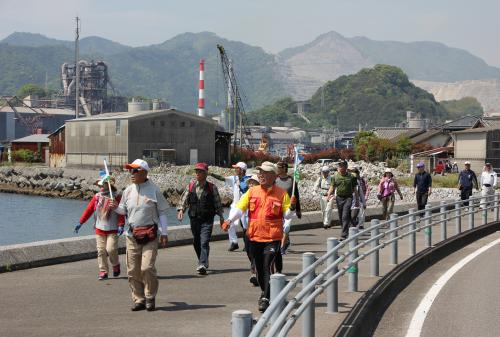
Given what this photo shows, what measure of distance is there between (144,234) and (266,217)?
4.78ft

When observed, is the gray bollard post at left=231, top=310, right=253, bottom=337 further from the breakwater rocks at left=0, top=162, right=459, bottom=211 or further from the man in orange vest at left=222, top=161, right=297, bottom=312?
the breakwater rocks at left=0, top=162, right=459, bottom=211

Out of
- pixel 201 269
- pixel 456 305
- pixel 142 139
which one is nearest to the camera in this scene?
pixel 456 305

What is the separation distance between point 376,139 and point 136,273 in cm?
9511

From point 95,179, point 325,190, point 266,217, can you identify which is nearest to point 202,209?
point 266,217

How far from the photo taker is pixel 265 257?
9.50m

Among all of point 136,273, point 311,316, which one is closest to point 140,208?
point 136,273

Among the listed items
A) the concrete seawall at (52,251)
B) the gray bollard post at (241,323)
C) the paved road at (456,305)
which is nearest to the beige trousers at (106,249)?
the concrete seawall at (52,251)

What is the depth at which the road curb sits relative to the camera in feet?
27.8

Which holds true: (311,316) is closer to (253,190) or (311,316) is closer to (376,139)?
(253,190)

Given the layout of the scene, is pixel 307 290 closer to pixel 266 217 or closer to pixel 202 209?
pixel 266 217

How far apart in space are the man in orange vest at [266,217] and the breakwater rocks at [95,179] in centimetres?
5513

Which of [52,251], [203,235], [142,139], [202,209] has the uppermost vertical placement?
[142,139]

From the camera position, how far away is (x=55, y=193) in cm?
7931

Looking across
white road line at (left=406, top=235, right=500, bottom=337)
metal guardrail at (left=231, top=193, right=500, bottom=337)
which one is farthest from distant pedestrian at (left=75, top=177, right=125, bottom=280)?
white road line at (left=406, top=235, right=500, bottom=337)
